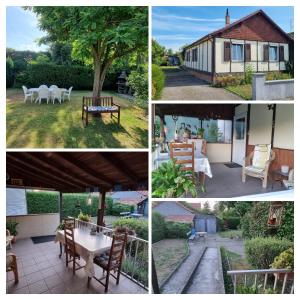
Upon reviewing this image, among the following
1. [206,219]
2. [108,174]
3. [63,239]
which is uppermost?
[108,174]

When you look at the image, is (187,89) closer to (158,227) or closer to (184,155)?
(184,155)

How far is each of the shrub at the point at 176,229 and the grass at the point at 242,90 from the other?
4.87 feet

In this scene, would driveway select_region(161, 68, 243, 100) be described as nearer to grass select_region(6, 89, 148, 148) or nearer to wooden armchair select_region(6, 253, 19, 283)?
grass select_region(6, 89, 148, 148)

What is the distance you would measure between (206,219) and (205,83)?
1.45m

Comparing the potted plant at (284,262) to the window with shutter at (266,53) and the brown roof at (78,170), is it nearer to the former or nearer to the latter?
the brown roof at (78,170)

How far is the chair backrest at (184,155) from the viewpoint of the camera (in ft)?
10.7

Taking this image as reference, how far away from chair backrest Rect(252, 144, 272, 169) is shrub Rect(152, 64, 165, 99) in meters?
1.19

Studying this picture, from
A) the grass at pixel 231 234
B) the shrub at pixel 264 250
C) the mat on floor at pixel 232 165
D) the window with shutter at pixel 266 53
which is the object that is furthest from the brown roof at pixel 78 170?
the window with shutter at pixel 266 53

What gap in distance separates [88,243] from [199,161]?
1520 mm
